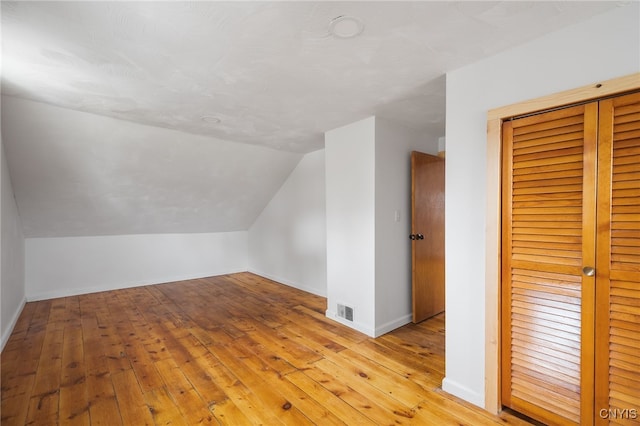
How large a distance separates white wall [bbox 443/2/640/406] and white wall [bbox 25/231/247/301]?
4774 millimetres

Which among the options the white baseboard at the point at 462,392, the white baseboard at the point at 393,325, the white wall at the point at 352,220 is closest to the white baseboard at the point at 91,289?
the white wall at the point at 352,220

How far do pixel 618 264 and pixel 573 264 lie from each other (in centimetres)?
17

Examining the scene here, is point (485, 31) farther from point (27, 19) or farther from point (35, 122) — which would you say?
point (35, 122)

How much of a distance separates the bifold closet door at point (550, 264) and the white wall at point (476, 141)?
0.47 ft

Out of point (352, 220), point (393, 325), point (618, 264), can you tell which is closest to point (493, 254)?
point (618, 264)

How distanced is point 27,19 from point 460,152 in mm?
2565

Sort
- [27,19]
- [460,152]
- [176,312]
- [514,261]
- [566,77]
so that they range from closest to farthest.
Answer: [27,19] < [566,77] < [514,261] < [460,152] < [176,312]

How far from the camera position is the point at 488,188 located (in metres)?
1.84

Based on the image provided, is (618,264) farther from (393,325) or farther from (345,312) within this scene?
(345,312)

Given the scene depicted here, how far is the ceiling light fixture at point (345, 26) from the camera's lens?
1.47 m

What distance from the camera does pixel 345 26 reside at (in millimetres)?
1524

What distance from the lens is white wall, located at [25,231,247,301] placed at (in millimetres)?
4258

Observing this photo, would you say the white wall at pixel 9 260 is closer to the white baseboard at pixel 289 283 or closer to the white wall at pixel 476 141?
the white baseboard at pixel 289 283

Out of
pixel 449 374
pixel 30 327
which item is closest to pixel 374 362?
pixel 449 374
